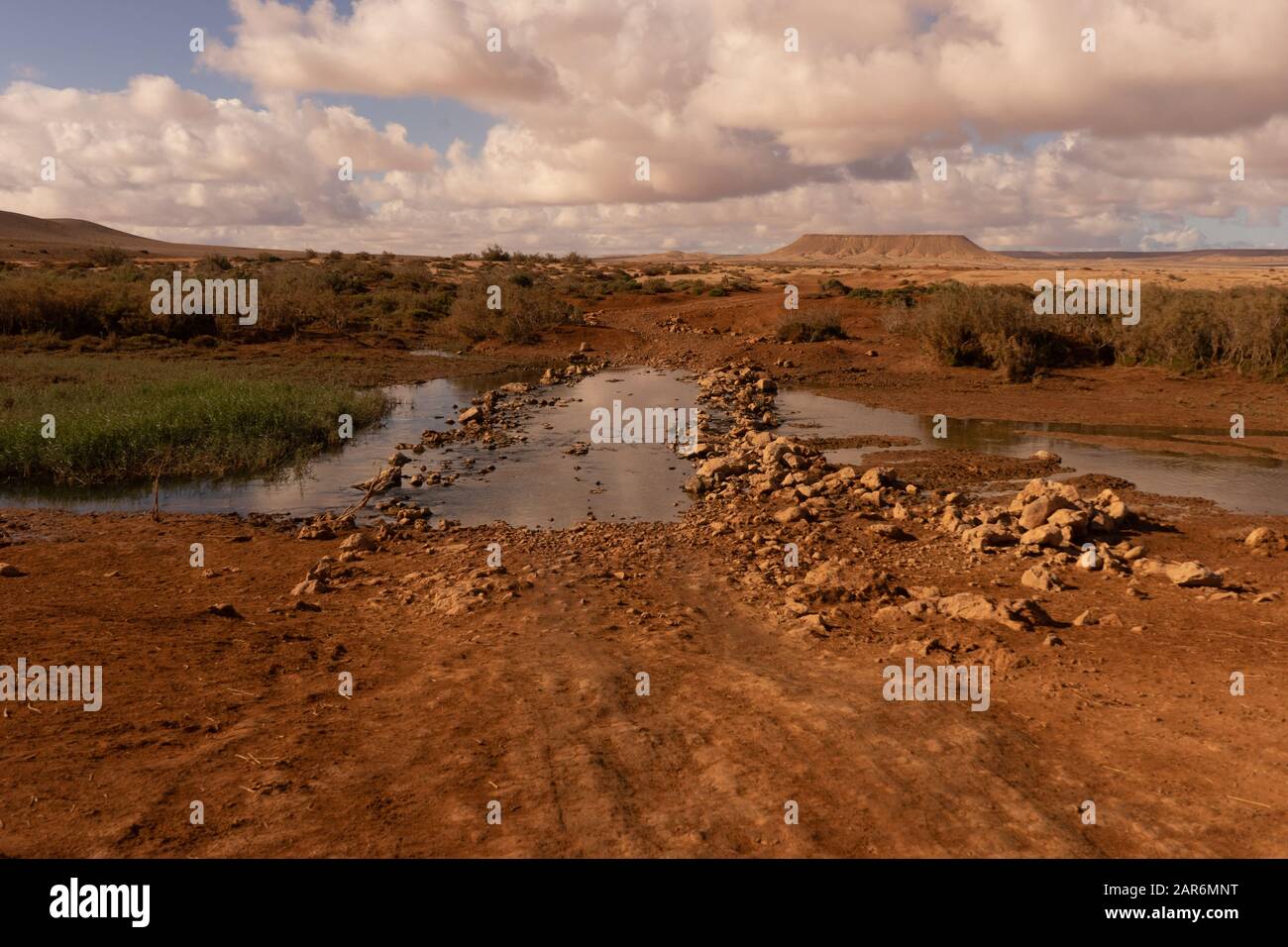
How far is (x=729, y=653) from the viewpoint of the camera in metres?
5.98

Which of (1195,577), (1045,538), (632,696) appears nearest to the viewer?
(632,696)

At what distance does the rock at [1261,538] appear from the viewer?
26.9 ft

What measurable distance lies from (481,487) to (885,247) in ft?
577

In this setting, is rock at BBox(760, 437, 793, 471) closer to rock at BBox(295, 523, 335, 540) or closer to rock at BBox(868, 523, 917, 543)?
rock at BBox(868, 523, 917, 543)

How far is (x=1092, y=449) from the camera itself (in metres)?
14.1

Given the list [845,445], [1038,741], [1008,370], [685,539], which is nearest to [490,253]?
[1008,370]

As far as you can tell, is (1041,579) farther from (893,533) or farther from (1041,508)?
(893,533)

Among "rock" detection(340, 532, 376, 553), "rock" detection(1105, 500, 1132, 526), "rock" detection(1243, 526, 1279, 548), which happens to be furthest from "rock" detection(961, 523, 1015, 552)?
"rock" detection(340, 532, 376, 553)

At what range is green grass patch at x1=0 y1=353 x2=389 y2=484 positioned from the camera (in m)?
11.6

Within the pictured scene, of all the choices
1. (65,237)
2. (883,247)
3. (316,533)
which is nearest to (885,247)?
(883,247)

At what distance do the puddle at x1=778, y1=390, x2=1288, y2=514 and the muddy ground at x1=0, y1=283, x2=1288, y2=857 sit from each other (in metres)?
1.83

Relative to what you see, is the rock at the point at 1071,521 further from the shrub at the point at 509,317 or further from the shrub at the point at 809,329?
the shrub at the point at 509,317
